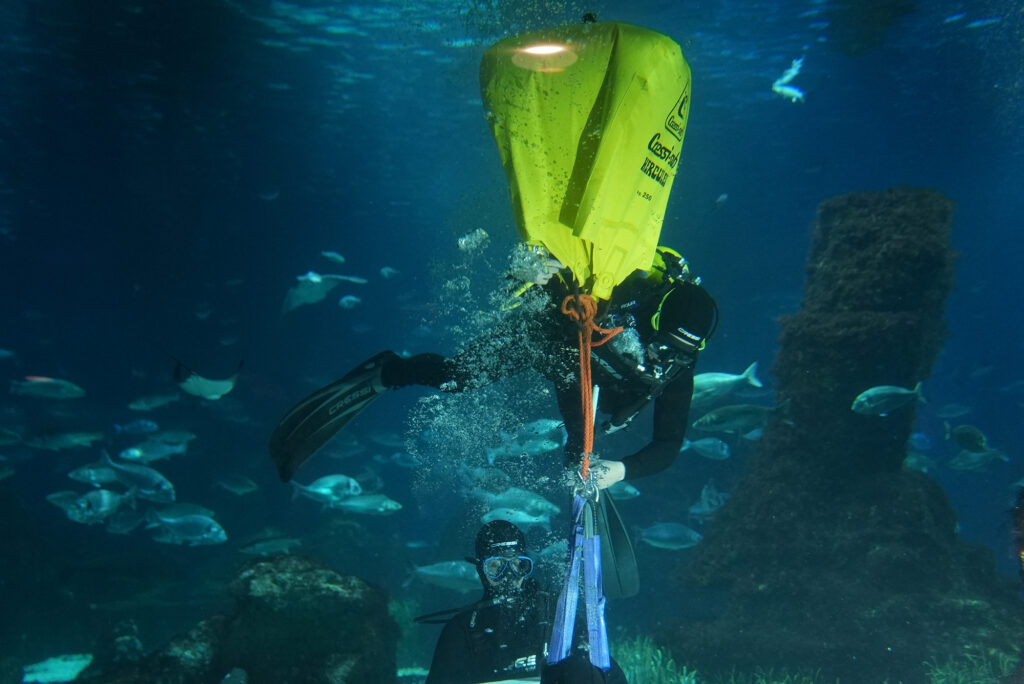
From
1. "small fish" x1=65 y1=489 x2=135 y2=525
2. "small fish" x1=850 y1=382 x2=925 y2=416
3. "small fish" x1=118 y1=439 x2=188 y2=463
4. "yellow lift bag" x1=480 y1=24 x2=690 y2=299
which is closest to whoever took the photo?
"yellow lift bag" x1=480 y1=24 x2=690 y2=299

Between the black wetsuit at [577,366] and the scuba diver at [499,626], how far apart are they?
36.0 inches

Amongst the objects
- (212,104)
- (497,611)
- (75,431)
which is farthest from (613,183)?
(212,104)

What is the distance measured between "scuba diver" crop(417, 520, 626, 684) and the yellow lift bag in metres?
2.37

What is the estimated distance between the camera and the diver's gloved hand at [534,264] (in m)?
3.28

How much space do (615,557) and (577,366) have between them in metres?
1.53

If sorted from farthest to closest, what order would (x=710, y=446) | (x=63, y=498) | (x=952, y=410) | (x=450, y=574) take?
(x=952, y=410), (x=710, y=446), (x=63, y=498), (x=450, y=574)

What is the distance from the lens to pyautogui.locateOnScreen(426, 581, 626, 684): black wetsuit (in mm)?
3633

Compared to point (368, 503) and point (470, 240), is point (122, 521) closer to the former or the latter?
point (368, 503)

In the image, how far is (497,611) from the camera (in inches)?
153

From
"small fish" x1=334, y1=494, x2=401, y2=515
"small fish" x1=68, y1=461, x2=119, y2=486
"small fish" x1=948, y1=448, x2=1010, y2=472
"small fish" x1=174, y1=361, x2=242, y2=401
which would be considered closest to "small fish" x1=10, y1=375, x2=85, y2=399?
"small fish" x1=68, y1=461, x2=119, y2=486

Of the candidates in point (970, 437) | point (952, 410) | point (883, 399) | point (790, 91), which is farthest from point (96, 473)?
point (952, 410)

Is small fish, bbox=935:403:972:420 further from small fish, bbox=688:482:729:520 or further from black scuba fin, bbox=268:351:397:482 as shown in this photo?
black scuba fin, bbox=268:351:397:482

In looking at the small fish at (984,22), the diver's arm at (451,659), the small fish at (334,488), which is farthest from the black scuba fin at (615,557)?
the small fish at (984,22)

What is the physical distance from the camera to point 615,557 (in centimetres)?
396
